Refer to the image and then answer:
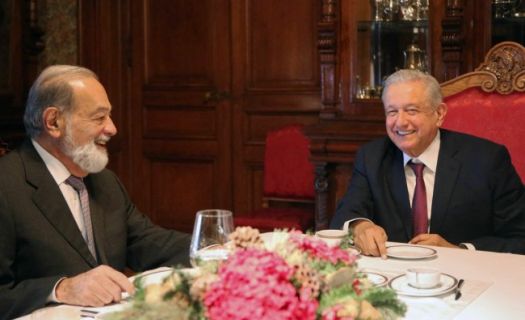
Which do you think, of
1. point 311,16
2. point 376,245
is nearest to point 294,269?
point 376,245

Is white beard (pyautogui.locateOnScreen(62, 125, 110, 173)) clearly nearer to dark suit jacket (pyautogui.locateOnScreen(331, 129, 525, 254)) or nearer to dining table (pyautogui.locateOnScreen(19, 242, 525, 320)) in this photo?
dining table (pyautogui.locateOnScreen(19, 242, 525, 320))

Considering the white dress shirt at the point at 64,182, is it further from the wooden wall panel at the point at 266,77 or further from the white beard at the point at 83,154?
the wooden wall panel at the point at 266,77

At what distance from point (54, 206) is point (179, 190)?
340 centimetres

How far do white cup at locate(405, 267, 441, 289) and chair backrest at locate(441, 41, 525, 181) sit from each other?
150cm

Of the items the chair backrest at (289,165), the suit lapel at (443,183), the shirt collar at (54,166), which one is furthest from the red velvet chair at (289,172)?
the shirt collar at (54,166)

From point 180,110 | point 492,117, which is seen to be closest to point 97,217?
point 492,117

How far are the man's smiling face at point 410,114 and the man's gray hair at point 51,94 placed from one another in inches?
42.2

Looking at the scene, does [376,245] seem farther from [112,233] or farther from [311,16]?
[311,16]

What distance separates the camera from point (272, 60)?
16.7 feet

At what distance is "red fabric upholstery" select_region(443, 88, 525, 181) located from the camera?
3.12 metres

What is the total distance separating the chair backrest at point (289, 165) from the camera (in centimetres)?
449

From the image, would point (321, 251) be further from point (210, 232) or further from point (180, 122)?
point (180, 122)

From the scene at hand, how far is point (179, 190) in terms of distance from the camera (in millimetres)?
5496

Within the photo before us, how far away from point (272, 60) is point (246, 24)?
0.30 metres
